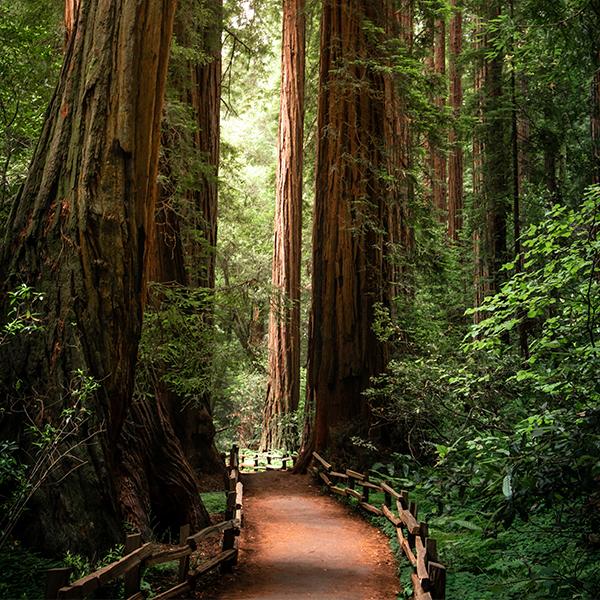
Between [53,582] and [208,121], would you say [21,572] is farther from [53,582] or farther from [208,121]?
[208,121]

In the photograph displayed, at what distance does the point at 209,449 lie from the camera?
47.0 ft

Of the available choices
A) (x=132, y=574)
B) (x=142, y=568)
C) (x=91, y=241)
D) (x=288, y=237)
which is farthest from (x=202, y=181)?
(x=132, y=574)

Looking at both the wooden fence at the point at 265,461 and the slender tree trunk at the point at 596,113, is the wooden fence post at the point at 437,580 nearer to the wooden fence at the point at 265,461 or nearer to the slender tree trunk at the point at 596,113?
the slender tree trunk at the point at 596,113

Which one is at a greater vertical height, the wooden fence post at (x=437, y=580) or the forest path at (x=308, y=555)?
the wooden fence post at (x=437, y=580)

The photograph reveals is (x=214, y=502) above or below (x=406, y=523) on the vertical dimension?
below

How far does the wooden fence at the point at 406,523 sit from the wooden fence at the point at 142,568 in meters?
2.25

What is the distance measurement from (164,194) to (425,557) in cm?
738

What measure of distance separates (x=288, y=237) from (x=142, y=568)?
1550cm

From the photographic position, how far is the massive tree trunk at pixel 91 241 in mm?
6242

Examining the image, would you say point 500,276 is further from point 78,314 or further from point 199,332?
point 78,314

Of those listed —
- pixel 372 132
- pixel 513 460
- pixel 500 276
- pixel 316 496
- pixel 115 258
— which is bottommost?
pixel 316 496

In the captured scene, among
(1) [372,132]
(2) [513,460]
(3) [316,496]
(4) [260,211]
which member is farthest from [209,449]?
(4) [260,211]

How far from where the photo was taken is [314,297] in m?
15.1

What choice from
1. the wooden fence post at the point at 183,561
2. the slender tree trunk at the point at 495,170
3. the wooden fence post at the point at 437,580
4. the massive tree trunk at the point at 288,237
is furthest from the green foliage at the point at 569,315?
the massive tree trunk at the point at 288,237
